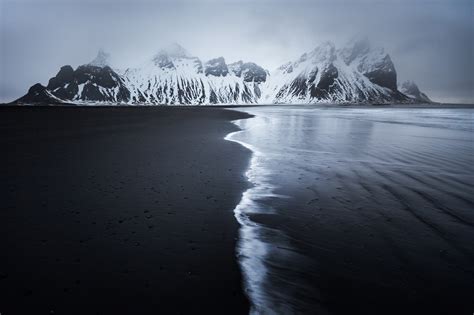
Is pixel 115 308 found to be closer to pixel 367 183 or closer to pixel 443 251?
pixel 443 251

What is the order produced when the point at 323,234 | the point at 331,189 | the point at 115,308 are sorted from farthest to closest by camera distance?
the point at 331,189 < the point at 323,234 < the point at 115,308

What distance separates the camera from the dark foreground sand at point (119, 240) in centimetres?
417

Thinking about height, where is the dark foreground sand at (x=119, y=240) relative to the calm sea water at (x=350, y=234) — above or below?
below

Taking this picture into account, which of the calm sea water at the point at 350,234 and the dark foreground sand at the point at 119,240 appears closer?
the dark foreground sand at the point at 119,240

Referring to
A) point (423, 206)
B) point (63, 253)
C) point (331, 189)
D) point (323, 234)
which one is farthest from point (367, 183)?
point (63, 253)

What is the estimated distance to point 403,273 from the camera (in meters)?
4.88

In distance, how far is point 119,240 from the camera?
19.7ft

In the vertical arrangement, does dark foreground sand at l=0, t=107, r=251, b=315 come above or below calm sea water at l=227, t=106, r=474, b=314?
below

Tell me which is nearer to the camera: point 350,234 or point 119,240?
point 119,240

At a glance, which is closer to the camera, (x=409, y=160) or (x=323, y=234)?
(x=323, y=234)

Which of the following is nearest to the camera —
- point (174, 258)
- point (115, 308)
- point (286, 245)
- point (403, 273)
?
point (115, 308)

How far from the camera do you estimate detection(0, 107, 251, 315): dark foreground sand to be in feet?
13.7

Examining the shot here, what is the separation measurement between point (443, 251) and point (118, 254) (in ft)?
20.2

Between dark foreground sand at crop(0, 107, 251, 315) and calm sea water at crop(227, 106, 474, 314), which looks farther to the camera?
calm sea water at crop(227, 106, 474, 314)
